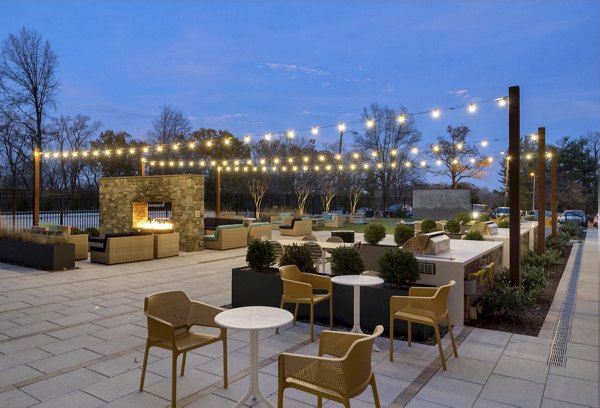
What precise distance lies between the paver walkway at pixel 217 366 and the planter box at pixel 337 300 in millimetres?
247

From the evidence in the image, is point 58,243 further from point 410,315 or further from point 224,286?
point 410,315

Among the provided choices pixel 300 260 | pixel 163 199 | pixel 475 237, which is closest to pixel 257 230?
pixel 163 199

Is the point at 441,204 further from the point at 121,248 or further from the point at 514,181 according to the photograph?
the point at 121,248

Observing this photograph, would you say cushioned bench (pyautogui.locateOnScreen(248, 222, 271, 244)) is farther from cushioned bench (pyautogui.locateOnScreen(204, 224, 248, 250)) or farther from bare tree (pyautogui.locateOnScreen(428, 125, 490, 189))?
bare tree (pyautogui.locateOnScreen(428, 125, 490, 189))

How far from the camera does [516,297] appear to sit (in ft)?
17.3

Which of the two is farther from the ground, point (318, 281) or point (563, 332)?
point (318, 281)

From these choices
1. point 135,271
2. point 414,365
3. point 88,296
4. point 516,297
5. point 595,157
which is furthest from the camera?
point 595,157

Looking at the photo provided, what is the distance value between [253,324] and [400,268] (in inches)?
96.7

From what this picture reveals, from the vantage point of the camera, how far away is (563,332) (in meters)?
4.93

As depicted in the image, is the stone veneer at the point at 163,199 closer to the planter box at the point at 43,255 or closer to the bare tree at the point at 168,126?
the planter box at the point at 43,255

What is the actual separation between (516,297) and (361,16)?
8520 millimetres

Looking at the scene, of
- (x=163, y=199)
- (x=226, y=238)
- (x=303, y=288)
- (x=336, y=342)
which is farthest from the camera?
(x=163, y=199)

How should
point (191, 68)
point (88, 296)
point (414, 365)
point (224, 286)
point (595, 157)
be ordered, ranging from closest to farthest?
point (414, 365) → point (88, 296) → point (224, 286) → point (595, 157) → point (191, 68)

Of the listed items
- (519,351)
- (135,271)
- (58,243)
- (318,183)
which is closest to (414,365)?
(519,351)
